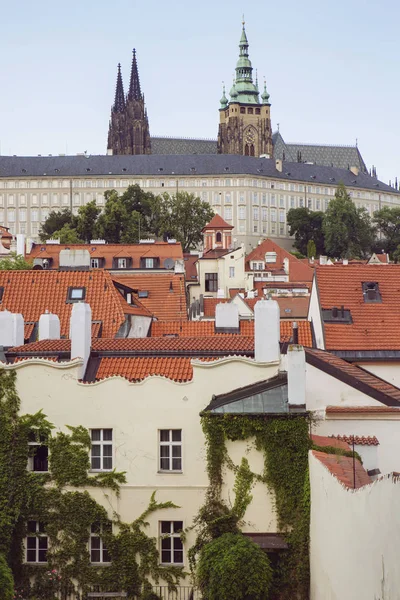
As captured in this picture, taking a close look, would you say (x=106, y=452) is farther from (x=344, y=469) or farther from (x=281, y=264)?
(x=281, y=264)

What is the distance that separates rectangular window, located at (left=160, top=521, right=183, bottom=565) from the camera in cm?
2694

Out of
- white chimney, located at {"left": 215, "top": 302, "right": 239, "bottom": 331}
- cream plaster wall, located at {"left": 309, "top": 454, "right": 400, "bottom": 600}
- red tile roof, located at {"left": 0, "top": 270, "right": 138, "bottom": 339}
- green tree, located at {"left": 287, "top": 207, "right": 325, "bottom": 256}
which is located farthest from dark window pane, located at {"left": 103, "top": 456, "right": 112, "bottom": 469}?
green tree, located at {"left": 287, "top": 207, "right": 325, "bottom": 256}

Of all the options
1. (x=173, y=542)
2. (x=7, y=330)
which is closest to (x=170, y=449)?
(x=173, y=542)

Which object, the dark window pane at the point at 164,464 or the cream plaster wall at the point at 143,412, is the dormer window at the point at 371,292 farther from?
the dark window pane at the point at 164,464

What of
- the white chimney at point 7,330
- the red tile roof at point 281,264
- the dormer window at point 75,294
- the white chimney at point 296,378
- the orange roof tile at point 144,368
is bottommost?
the white chimney at point 296,378

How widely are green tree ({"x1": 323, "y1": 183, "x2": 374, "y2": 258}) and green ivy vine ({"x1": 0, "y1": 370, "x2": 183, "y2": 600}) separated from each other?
6147 inches

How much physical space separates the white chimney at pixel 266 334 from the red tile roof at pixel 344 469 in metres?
4.76

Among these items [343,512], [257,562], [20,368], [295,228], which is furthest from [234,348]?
[295,228]

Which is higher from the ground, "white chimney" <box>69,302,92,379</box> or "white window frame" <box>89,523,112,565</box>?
"white chimney" <box>69,302,92,379</box>

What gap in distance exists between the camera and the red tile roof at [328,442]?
1013 inches

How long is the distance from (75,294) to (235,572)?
91.0 ft

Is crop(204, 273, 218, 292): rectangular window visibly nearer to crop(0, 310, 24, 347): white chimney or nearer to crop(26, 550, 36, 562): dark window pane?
crop(0, 310, 24, 347): white chimney

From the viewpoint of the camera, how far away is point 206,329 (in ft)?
149

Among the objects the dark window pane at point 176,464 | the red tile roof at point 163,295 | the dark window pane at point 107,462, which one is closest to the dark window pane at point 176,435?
the dark window pane at point 176,464
